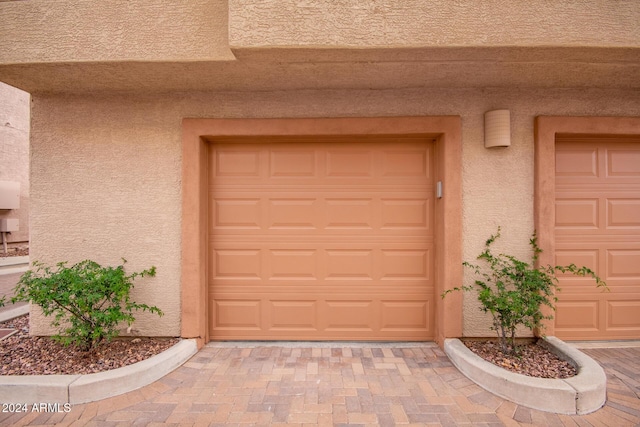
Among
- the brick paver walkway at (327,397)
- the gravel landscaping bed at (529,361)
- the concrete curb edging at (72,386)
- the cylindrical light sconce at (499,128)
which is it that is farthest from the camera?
the cylindrical light sconce at (499,128)

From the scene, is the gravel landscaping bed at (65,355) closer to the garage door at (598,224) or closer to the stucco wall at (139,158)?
the stucco wall at (139,158)

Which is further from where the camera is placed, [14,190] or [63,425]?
[14,190]

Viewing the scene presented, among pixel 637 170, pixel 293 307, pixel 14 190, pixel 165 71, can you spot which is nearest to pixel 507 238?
pixel 637 170

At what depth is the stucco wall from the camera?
11.0 feet

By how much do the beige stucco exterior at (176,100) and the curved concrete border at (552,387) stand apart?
2.45 ft

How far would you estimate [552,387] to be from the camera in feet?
7.80

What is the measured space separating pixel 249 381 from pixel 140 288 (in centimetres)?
167

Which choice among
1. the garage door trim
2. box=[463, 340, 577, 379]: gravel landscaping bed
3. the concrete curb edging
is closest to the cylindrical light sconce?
the garage door trim

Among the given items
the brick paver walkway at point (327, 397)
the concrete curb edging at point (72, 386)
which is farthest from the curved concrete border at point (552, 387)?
the concrete curb edging at point (72, 386)

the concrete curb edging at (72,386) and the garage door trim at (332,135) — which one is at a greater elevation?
the garage door trim at (332,135)

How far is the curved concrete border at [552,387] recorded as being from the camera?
235cm

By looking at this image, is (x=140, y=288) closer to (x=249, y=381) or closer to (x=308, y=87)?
(x=249, y=381)

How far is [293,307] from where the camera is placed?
3.61 m

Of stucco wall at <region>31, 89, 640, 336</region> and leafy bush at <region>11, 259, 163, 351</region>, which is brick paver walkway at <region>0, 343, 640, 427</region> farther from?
stucco wall at <region>31, 89, 640, 336</region>
